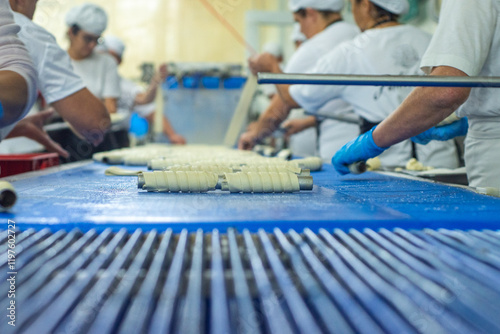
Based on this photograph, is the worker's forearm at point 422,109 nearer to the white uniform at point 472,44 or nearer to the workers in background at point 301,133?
the white uniform at point 472,44

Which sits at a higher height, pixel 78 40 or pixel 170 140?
pixel 78 40

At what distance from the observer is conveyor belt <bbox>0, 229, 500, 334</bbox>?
1.31 feet

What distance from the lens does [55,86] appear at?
69.3 inches

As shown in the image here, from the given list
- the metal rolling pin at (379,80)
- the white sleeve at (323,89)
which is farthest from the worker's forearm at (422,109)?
the white sleeve at (323,89)

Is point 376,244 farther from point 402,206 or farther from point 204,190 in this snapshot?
point 204,190

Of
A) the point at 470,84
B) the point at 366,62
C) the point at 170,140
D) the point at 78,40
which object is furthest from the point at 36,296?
the point at 170,140

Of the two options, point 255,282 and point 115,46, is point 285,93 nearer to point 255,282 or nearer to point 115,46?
point 255,282

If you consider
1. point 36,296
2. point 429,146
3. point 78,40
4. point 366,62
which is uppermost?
point 78,40

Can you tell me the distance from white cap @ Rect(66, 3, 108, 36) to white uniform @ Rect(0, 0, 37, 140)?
1.90 meters

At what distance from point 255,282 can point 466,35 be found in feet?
3.17

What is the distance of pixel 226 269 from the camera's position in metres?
0.54

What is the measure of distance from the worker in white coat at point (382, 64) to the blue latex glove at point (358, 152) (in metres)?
0.56

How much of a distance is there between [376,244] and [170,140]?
3.45 m

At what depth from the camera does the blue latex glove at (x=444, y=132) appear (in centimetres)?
150
